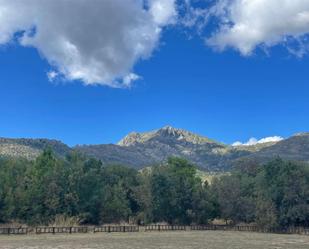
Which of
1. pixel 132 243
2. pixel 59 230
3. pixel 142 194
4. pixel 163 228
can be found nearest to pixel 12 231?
pixel 59 230

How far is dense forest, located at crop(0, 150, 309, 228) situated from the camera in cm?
7525

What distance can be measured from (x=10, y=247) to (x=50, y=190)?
1385 inches

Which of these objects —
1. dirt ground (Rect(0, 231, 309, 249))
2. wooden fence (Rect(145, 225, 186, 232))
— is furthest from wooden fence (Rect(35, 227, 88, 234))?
wooden fence (Rect(145, 225, 186, 232))

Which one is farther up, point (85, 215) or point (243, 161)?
point (243, 161)

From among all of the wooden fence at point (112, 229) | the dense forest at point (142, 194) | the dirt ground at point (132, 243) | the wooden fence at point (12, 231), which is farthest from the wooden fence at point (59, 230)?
the dense forest at point (142, 194)

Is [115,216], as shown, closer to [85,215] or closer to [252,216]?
[85,215]

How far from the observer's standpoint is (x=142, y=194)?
287ft

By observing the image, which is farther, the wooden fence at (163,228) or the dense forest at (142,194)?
the dense forest at (142,194)

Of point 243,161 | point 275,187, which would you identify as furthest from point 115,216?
point 243,161

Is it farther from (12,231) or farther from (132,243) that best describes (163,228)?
(132,243)

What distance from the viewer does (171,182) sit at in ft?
290

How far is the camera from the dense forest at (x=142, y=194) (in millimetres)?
75250

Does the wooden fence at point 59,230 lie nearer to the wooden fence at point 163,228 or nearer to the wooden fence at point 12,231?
the wooden fence at point 12,231

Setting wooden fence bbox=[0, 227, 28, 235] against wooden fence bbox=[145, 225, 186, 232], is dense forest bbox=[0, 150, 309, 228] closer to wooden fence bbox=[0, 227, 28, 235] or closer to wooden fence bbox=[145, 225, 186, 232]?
wooden fence bbox=[145, 225, 186, 232]
